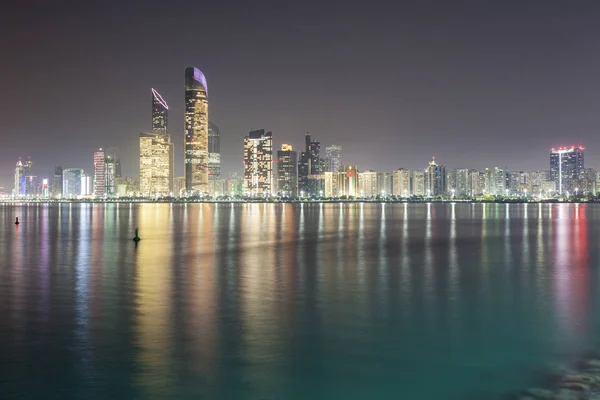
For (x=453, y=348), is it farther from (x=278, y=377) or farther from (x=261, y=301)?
(x=261, y=301)

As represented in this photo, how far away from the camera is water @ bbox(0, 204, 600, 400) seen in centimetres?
1118

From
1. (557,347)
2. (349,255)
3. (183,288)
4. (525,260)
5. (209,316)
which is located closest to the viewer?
(557,347)

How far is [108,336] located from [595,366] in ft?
39.0

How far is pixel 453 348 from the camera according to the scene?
13.7m

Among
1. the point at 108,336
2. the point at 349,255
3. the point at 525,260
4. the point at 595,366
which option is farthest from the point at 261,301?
the point at 525,260

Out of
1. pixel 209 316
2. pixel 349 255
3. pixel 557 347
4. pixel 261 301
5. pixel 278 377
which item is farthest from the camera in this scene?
pixel 349 255

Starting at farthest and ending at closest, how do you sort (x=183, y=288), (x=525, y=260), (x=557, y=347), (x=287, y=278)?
(x=525, y=260)
(x=287, y=278)
(x=183, y=288)
(x=557, y=347)

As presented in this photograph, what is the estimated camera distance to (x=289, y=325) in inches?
631

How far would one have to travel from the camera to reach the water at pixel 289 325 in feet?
36.7

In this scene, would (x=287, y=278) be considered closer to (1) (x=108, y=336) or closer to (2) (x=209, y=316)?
A: (2) (x=209, y=316)

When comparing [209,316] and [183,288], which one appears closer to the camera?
[209,316]

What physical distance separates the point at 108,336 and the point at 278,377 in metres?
5.64

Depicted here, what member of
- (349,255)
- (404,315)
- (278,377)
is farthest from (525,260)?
(278,377)

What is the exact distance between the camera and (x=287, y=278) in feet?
83.3
